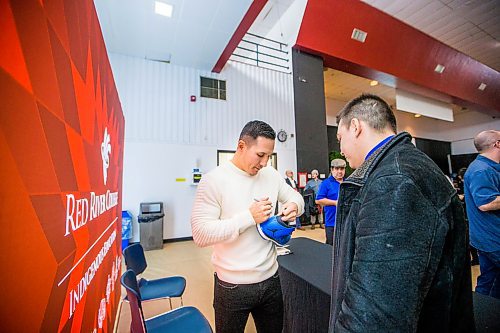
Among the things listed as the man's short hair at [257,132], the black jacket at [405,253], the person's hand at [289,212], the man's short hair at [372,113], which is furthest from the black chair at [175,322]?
the man's short hair at [372,113]

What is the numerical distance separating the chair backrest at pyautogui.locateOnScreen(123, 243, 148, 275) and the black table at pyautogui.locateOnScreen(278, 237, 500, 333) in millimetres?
1373

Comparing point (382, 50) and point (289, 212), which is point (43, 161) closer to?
point (289, 212)

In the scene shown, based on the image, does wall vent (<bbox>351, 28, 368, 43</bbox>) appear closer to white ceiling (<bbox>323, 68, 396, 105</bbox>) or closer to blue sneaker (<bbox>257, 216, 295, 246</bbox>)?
white ceiling (<bbox>323, 68, 396, 105</bbox>)

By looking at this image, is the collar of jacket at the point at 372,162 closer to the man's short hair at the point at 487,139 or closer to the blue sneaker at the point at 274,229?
the blue sneaker at the point at 274,229

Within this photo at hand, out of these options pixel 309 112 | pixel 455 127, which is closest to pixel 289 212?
pixel 309 112

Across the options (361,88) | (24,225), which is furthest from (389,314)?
(361,88)

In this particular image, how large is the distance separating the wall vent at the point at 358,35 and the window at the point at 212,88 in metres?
3.51

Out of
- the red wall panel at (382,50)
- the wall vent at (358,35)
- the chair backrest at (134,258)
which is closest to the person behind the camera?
the chair backrest at (134,258)

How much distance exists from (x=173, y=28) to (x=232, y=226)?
182 inches

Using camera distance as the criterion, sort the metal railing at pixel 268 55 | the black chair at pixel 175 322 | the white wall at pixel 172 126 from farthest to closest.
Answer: the metal railing at pixel 268 55, the white wall at pixel 172 126, the black chair at pixel 175 322

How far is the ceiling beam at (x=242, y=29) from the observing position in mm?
3625

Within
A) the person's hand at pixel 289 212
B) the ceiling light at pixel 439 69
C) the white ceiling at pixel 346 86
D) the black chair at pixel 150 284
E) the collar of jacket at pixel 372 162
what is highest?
the white ceiling at pixel 346 86

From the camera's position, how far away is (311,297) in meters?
1.47

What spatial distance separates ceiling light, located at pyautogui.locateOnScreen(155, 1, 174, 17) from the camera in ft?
12.2
